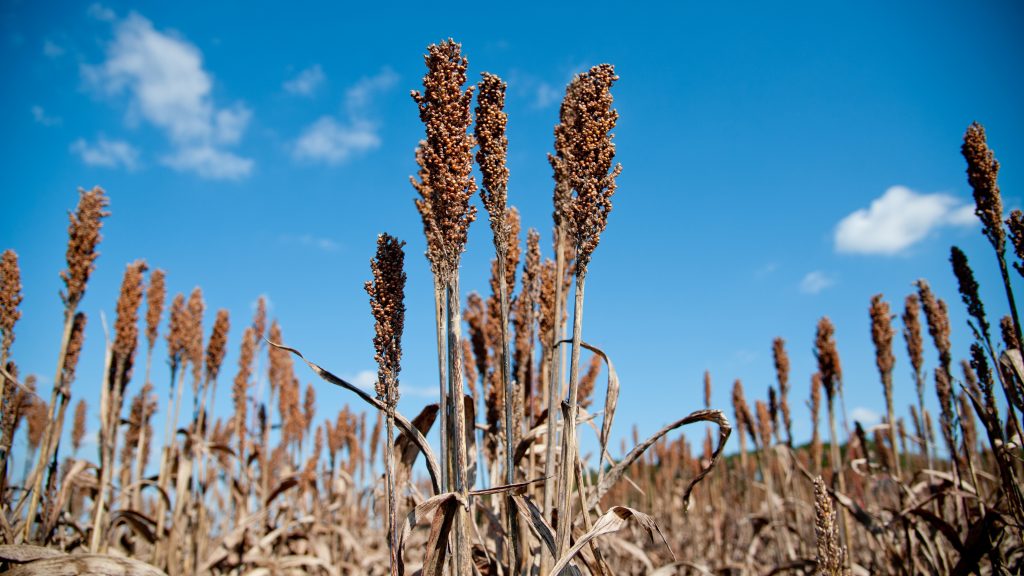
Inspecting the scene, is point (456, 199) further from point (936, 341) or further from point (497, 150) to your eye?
point (936, 341)

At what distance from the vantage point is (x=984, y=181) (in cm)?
342

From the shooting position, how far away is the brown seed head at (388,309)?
2174mm

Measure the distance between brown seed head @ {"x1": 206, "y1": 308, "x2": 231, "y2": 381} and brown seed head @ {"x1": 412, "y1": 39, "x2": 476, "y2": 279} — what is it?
468 centimetres

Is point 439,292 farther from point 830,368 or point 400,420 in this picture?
point 830,368

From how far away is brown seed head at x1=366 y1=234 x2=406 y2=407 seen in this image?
217 centimetres

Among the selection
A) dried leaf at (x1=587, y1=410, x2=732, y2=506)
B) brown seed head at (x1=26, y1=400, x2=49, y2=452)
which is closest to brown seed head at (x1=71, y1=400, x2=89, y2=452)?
brown seed head at (x1=26, y1=400, x2=49, y2=452)

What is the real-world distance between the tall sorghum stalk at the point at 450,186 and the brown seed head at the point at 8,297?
348 cm

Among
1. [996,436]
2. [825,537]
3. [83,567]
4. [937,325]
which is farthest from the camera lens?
[937,325]

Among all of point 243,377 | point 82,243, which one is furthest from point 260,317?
point 82,243

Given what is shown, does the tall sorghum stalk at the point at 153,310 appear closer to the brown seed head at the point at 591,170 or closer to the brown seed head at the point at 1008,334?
the brown seed head at the point at 591,170

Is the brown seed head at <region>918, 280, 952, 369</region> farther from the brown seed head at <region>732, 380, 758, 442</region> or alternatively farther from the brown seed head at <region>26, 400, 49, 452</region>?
the brown seed head at <region>26, 400, 49, 452</region>

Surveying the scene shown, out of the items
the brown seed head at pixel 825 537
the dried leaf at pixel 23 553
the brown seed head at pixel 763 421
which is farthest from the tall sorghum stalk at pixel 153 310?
the brown seed head at pixel 763 421

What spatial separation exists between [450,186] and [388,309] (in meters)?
0.51

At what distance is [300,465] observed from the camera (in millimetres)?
8023
